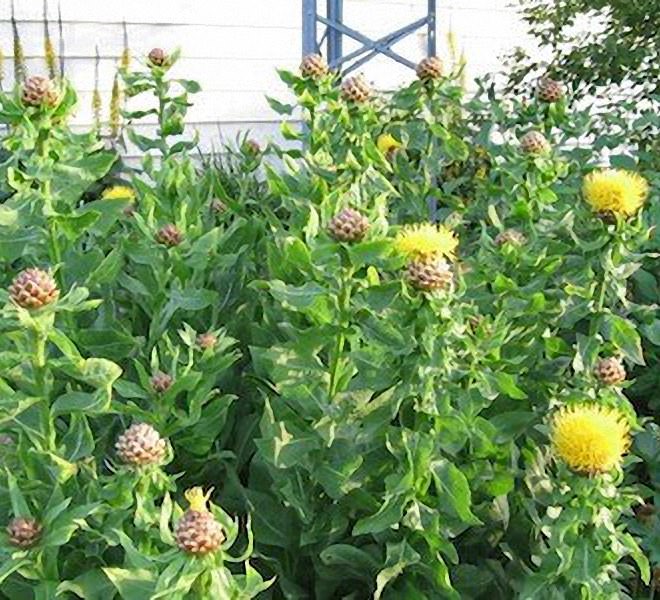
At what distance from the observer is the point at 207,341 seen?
2027 mm

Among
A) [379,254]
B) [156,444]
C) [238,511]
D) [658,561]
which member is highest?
[379,254]

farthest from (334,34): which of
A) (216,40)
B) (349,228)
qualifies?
(349,228)

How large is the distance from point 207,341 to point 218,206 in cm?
88

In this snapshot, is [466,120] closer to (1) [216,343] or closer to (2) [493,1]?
(1) [216,343]

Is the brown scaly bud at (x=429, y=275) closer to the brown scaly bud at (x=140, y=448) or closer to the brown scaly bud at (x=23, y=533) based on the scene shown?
the brown scaly bud at (x=140, y=448)

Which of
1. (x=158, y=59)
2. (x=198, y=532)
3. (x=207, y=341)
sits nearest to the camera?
(x=198, y=532)

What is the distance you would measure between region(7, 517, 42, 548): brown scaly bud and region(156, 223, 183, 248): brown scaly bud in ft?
2.12

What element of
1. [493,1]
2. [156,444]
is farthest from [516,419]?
[493,1]

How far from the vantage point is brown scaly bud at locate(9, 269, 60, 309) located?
1.60 metres

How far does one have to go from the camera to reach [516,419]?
7.07 ft

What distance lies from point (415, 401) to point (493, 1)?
256 inches

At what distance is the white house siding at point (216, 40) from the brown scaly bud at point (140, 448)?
412cm

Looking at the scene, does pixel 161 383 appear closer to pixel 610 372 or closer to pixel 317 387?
pixel 317 387

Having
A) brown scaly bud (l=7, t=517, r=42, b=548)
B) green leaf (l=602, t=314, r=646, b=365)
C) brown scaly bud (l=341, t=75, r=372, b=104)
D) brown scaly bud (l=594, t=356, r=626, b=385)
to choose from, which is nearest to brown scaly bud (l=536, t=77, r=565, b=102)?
brown scaly bud (l=341, t=75, r=372, b=104)
